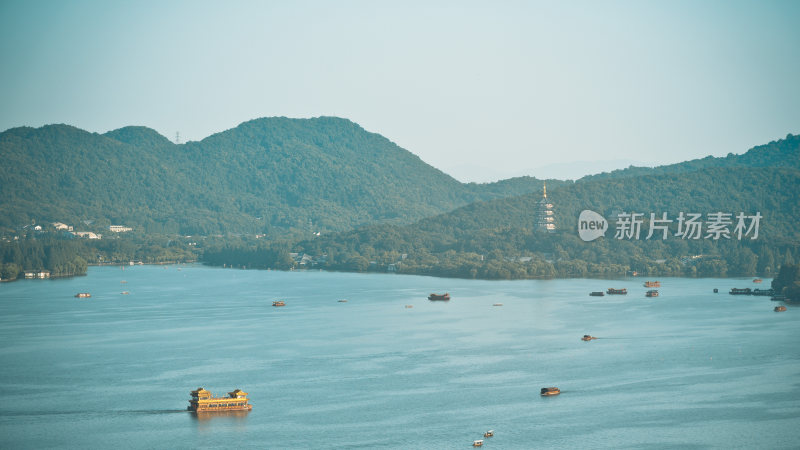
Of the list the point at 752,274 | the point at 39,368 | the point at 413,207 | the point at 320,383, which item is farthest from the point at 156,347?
the point at 413,207

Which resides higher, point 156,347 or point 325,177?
point 325,177

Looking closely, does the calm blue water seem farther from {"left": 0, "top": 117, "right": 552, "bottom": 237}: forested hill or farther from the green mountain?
{"left": 0, "top": 117, "right": 552, "bottom": 237}: forested hill

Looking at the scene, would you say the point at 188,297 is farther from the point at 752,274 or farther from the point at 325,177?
the point at 325,177

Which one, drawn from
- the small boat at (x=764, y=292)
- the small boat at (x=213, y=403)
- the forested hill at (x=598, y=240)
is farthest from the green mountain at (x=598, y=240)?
the small boat at (x=213, y=403)

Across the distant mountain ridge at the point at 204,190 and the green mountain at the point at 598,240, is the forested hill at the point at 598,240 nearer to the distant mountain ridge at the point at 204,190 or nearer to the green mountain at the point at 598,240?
the green mountain at the point at 598,240

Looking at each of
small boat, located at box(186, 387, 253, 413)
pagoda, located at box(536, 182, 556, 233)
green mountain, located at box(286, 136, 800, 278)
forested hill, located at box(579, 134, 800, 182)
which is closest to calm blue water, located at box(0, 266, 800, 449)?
small boat, located at box(186, 387, 253, 413)

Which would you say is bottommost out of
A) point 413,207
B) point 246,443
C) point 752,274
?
point 246,443
